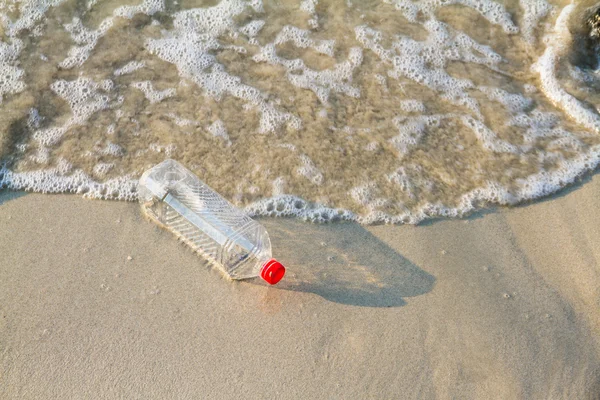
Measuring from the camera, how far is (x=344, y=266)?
101 inches

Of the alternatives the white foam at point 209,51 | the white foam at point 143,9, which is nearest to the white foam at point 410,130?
the white foam at point 209,51

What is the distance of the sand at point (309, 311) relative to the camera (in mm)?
2170

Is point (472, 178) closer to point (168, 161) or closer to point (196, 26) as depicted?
point (168, 161)

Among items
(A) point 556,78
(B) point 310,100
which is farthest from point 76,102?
(A) point 556,78

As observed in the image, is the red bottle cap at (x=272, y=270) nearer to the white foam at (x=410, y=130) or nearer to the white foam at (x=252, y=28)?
the white foam at (x=410, y=130)

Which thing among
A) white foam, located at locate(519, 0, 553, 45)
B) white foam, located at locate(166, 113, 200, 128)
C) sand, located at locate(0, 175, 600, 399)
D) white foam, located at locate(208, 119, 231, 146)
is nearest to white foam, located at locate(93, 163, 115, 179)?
sand, located at locate(0, 175, 600, 399)

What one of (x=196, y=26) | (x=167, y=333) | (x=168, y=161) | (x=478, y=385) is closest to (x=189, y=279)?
(x=167, y=333)

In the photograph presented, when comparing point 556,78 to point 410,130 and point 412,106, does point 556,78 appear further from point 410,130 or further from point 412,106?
point 410,130

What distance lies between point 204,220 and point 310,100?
1.20 m

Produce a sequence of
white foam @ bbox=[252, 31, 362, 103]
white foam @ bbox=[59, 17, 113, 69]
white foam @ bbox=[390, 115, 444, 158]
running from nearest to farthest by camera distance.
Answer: white foam @ bbox=[390, 115, 444, 158]
white foam @ bbox=[252, 31, 362, 103]
white foam @ bbox=[59, 17, 113, 69]

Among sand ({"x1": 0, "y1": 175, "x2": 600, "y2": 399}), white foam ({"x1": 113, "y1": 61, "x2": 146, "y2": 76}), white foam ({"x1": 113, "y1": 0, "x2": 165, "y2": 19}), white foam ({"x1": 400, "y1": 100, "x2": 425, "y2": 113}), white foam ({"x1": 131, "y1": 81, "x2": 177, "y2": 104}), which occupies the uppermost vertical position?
white foam ({"x1": 113, "y1": 0, "x2": 165, "y2": 19})

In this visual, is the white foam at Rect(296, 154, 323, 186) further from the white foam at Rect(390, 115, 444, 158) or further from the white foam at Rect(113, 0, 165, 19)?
the white foam at Rect(113, 0, 165, 19)

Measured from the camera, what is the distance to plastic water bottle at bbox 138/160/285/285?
8.28 feet

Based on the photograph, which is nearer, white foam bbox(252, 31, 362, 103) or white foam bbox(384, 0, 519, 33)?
white foam bbox(252, 31, 362, 103)
